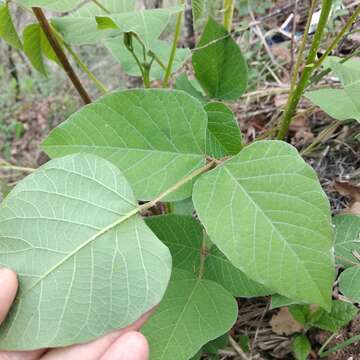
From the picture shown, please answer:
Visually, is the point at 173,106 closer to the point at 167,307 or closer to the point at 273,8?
the point at 167,307

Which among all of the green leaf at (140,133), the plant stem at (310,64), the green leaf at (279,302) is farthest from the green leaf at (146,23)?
the green leaf at (279,302)

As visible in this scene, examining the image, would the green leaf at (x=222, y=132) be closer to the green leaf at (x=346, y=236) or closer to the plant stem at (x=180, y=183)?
the plant stem at (x=180, y=183)

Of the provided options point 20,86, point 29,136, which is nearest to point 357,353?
point 29,136

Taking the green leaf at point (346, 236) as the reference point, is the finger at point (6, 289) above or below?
above

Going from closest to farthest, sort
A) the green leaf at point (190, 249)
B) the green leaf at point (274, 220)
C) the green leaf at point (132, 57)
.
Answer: the green leaf at point (274, 220), the green leaf at point (190, 249), the green leaf at point (132, 57)

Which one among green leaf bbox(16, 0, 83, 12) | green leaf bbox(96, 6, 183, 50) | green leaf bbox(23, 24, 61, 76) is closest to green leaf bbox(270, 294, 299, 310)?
green leaf bbox(96, 6, 183, 50)
